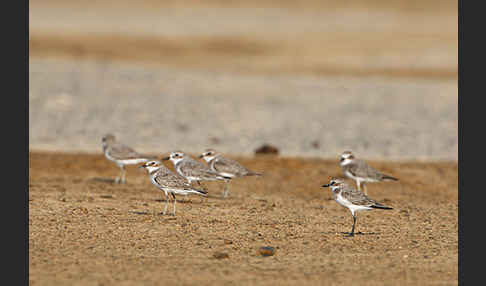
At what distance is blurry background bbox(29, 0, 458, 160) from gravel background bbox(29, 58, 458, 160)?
7 cm

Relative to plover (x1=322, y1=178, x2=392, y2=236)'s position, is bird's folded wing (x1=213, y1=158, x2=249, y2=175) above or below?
above

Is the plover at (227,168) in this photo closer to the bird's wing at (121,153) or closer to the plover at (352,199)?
the bird's wing at (121,153)

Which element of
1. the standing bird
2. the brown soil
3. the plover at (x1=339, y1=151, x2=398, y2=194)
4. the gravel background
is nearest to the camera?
the brown soil

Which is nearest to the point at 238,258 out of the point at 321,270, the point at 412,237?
the point at 321,270

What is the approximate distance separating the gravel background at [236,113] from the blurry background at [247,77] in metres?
0.07

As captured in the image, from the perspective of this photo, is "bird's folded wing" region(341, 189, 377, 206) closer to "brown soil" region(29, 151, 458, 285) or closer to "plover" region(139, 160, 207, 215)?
"brown soil" region(29, 151, 458, 285)

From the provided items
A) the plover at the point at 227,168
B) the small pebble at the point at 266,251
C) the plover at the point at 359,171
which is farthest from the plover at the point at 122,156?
the small pebble at the point at 266,251

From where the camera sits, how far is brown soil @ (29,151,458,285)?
948 centimetres

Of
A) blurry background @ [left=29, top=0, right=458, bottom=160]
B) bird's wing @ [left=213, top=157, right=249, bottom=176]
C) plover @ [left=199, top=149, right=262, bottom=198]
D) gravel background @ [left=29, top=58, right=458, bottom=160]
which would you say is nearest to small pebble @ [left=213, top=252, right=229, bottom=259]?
plover @ [left=199, top=149, right=262, bottom=198]

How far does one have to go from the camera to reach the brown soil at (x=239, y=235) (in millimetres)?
9477

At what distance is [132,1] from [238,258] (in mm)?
59074

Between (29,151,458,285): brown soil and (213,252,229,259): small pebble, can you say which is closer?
(29,151,458,285): brown soil

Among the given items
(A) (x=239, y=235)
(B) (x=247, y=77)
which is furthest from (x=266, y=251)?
(B) (x=247, y=77)

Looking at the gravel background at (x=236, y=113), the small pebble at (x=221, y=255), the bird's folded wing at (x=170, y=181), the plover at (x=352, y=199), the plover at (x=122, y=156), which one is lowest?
the small pebble at (x=221, y=255)
